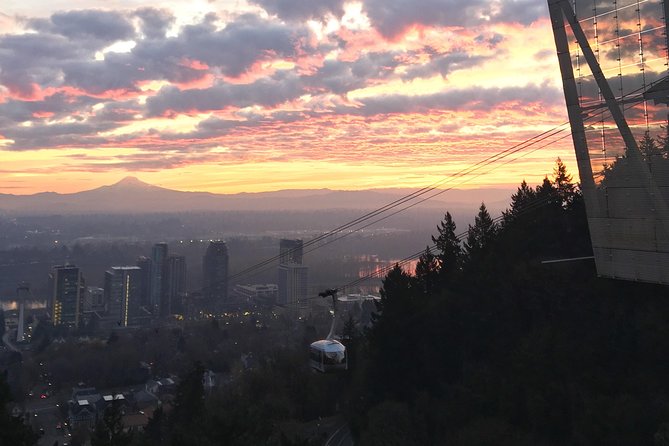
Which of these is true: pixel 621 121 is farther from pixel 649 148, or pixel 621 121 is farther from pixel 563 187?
pixel 563 187

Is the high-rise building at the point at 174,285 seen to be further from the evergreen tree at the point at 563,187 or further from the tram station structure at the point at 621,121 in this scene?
the tram station structure at the point at 621,121

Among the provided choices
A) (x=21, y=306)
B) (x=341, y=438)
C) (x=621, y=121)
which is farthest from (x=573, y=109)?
(x=21, y=306)

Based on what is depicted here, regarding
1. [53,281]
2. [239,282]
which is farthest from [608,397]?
[239,282]

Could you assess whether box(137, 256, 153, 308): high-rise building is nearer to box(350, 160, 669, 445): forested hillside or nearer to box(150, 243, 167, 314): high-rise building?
box(150, 243, 167, 314): high-rise building

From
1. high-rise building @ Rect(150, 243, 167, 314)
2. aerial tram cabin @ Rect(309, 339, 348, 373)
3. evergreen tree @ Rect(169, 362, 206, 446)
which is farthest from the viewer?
high-rise building @ Rect(150, 243, 167, 314)

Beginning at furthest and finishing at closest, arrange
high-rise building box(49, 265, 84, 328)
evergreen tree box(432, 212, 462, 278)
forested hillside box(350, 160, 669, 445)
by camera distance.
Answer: high-rise building box(49, 265, 84, 328)
evergreen tree box(432, 212, 462, 278)
forested hillside box(350, 160, 669, 445)

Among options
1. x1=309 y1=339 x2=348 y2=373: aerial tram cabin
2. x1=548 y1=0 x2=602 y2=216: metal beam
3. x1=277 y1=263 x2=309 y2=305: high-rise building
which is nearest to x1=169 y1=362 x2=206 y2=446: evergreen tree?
x1=309 y1=339 x2=348 y2=373: aerial tram cabin

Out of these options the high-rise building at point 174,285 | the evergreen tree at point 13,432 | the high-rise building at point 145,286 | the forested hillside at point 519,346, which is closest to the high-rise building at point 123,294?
the high-rise building at point 145,286
